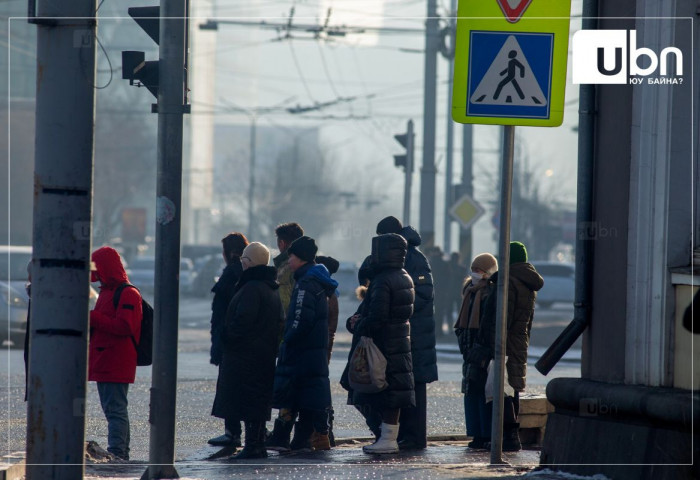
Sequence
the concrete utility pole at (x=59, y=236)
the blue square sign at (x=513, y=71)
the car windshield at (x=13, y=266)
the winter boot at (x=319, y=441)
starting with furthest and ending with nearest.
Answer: the car windshield at (x=13, y=266), the winter boot at (x=319, y=441), the blue square sign at (x=513, y=71), the concrete utility pole at (x=59, y=236)

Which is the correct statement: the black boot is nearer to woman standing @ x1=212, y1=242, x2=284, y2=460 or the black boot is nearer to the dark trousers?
woman standing @ x1=212, y1=242, x2=284, y2=460

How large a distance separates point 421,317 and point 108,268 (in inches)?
101

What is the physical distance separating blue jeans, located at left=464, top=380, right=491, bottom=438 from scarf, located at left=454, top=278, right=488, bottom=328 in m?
0.52

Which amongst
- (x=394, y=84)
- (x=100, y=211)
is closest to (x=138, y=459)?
(x=394, y=84)

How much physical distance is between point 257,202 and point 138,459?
9308 cm

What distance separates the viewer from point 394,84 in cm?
4009

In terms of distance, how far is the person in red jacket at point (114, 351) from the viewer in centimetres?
806

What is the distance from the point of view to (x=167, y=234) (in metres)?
6.39

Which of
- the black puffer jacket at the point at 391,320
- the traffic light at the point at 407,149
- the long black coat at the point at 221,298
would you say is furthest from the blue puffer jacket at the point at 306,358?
the traffic light at the point at 407,149

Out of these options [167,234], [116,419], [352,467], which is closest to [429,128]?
[116,419]

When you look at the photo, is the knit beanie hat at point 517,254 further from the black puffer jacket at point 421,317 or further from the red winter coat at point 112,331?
the red winter coat at point 112,331

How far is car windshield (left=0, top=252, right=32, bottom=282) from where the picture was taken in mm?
19375

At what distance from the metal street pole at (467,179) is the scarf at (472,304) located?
15110 mm

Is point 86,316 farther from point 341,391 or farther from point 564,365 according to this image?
point 564,365
